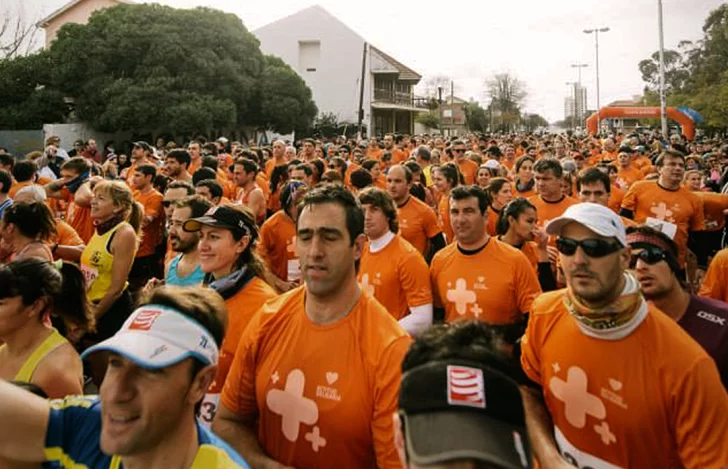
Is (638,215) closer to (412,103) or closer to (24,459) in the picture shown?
(24,459)

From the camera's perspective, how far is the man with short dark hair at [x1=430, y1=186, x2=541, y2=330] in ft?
15.0

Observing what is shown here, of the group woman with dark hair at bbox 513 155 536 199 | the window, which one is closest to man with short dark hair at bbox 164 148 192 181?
woman with dark hair at bbox 513 155 536 199

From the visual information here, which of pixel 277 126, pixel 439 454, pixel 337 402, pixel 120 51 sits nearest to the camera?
pixel 439 454

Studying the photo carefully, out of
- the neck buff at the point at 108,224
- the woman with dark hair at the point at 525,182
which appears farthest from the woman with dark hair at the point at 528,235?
the neck buff at the point at 108,224

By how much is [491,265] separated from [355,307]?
2.13 metres

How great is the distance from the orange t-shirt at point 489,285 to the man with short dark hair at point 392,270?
0.19 meters

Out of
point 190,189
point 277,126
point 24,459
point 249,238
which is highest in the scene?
point 277,126

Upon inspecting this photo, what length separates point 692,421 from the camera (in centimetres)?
244

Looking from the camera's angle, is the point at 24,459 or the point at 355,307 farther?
the point at 355,307

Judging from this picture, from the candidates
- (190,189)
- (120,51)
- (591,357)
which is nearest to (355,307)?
(591,357)

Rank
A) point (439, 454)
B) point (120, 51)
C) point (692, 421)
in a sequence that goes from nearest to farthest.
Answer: point (439, 454) → point (692, 421) → point (120, 51)

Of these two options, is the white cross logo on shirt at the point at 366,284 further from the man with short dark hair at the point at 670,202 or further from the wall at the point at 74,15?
the wall at the point at 74,15

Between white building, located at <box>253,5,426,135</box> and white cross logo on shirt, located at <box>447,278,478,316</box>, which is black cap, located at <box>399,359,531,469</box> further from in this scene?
white building, located at <box>253,5,426,135</box>

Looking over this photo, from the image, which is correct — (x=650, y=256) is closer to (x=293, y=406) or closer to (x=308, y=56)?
(x=293, y=406)
